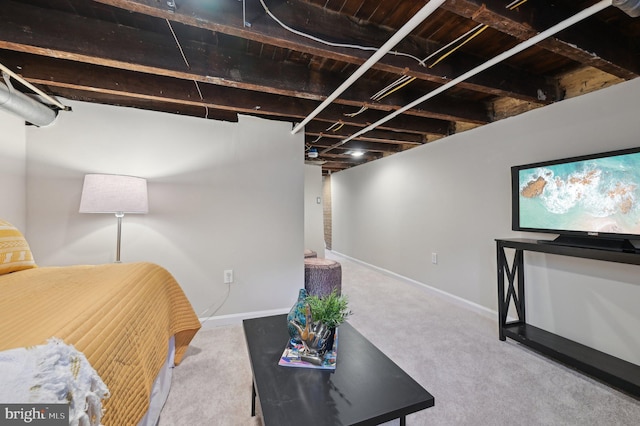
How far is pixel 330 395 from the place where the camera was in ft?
3.45

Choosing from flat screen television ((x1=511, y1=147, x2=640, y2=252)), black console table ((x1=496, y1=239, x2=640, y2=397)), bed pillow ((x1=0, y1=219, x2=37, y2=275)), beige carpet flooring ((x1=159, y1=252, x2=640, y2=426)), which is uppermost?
flat screen television ((x1=511, y1=147, x2=640, y2=252))

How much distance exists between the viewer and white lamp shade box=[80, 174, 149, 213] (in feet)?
6.60

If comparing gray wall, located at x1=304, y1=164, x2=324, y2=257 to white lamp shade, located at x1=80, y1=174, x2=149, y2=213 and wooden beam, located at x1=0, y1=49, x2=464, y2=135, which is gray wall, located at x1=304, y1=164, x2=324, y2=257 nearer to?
wooden beam, located at x1=0, y1=49, x2=464, y2=135

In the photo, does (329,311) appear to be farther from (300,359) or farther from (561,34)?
(561,34)

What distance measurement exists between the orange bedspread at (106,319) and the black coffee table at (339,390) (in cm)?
47

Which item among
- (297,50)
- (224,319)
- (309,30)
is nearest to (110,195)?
(224,319)

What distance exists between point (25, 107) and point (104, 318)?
6.70 ft

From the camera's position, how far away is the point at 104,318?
1.00 m

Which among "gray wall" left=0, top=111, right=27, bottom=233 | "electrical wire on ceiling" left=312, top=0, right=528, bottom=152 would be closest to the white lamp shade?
"gray wall" left=0, top=111, right=27, bottom=233

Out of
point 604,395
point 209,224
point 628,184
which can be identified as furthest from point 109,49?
point 604,395

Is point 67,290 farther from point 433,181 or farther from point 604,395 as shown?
point 433,181

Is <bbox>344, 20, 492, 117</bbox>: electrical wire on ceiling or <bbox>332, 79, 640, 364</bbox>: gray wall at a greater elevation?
<bbox>344, 20, 492, 117</bbox>: electrical wire on ceiling

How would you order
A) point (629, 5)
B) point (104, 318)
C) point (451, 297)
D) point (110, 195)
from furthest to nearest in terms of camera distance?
1. point (451, 297)
2. point (110, 195)
3. point (629, 5)
4. point (104, 318)

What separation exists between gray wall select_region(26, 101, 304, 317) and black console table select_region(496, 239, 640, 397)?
6.72 feet
